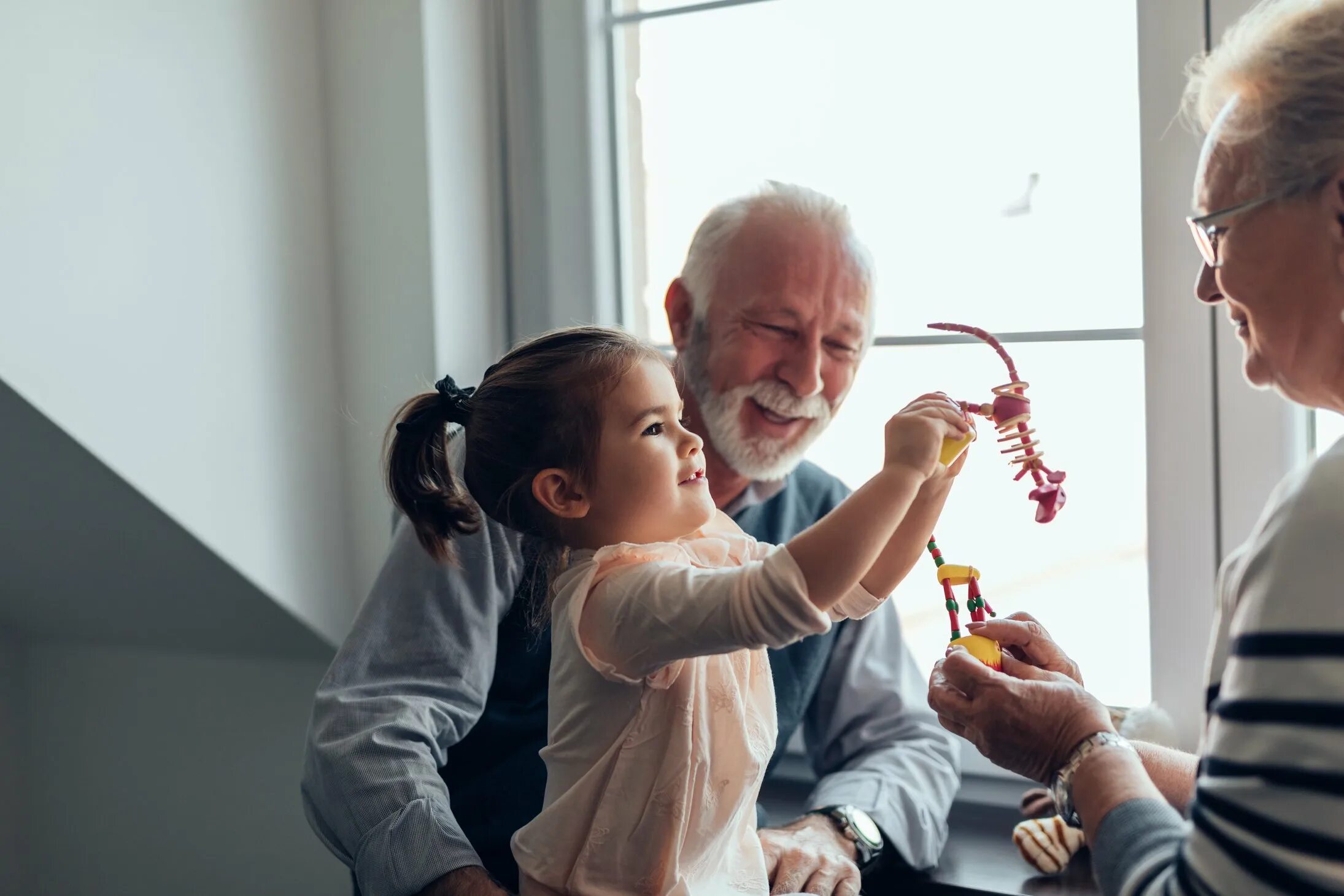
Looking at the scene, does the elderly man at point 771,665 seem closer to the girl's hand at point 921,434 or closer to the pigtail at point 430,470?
the pigtail at point 430,470

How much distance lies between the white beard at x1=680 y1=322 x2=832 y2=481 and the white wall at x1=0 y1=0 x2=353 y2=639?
2.45ft

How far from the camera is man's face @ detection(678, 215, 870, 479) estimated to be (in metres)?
1.68

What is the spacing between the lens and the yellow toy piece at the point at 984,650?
3.90 feet

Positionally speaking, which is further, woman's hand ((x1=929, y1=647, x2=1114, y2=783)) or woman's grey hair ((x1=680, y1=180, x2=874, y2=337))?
woman's grey hair ((x1=680, y1=180, x2=874, y2=337))

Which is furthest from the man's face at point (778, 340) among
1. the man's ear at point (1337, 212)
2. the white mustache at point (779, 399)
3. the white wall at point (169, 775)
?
the white wall at point (169, 775)

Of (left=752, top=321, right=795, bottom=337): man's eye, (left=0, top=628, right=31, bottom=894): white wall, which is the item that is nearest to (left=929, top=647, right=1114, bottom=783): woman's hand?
(left=752, top=321, right=795, bottom=337): man's eye

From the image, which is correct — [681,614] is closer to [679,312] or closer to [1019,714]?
[1019,714]

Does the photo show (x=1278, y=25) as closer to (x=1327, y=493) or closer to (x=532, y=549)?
(x=1327, y=493)

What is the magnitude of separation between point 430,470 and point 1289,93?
0.90 metres

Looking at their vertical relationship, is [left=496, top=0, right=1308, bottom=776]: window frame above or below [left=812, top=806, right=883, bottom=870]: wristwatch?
above

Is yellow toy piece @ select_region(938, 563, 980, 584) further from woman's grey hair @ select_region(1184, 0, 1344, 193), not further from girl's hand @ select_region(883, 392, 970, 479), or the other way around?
woman's grey hair @ select_region(1184, 0, 1344, 193)

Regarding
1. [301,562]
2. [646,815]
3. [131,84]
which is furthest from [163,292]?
[646,815]

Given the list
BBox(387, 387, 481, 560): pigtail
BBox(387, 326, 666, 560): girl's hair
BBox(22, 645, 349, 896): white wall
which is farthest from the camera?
BBox(22, 645, 349, 896): white wall

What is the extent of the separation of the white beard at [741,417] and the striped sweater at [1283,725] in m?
0.86
